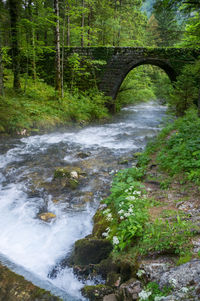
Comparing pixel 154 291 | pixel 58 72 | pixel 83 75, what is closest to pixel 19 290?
pixel 154 291

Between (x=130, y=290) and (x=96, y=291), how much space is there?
1.75ft

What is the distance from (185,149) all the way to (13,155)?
580 centimetres

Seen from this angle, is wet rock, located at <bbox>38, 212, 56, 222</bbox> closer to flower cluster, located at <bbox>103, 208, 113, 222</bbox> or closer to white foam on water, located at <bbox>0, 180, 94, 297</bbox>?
white foam on water, located at <bbox>0, 180, 94, 297</bbox>

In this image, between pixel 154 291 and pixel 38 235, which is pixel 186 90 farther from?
pixel 154 291

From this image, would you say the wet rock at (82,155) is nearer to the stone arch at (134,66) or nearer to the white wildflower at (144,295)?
the white wildflower at (144,295)

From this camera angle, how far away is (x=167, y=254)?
241cm

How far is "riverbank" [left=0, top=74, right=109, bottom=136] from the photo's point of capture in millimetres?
9289

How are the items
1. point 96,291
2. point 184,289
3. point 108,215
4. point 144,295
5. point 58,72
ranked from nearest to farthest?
point 184,289 < point 144,295 < point 96,291 < point 108,215 < point 58,72

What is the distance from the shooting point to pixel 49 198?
492cm

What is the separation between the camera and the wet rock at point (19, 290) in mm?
2410

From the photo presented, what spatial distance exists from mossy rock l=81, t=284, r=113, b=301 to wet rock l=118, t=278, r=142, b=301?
0.83ft

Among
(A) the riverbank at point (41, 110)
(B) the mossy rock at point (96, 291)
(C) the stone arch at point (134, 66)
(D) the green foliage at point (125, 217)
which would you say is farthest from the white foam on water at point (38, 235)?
(C) the stone arch at point (134, 66)

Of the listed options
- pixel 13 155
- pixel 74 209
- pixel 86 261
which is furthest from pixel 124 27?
pixel 86 261

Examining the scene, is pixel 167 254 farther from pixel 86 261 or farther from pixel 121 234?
pixel 86 261
